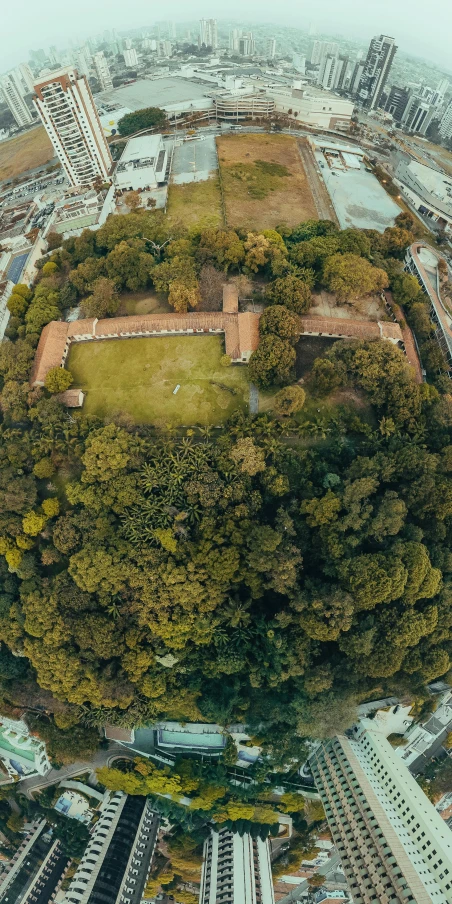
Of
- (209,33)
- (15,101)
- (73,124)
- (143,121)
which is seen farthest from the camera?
(209,33)

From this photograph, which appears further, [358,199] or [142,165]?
[142,165]

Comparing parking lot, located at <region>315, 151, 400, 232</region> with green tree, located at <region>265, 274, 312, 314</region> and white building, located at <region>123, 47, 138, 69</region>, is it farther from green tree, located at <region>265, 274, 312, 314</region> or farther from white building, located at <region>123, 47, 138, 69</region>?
white building, located at <region>123, 47, 138, 69</region>

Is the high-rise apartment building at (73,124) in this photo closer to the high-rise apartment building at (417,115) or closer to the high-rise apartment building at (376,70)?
the high-rise apartment building at (417,115)

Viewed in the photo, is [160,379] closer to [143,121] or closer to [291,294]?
[291,294]

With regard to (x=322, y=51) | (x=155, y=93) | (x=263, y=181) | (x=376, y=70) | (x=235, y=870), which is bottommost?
(x=235, y=870)

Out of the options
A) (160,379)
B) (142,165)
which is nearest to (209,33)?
(142,165)

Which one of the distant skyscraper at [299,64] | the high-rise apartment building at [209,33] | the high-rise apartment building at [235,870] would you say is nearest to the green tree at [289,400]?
the high-rise apartment building at [235,870]
